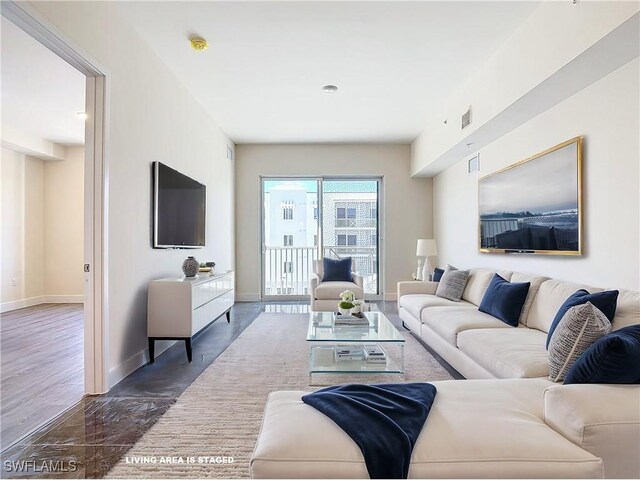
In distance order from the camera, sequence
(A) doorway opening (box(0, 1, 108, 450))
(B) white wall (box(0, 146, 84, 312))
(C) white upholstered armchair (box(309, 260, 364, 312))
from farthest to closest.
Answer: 1. (B) white wall (box(0, 146, 84, 312))
2. (C) white upholstered armchair (box(309, 260, 364, 312))
3. (A) doorway opening (box(0, 1, 108, 450))

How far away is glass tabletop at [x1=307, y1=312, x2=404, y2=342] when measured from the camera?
2764 millimetres

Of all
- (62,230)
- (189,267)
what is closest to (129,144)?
(189,267)

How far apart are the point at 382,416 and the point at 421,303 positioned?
265cm

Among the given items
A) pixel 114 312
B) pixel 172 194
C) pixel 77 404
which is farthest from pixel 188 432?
pixel 172 194

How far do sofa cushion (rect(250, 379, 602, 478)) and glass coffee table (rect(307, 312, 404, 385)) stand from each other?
1.24 m

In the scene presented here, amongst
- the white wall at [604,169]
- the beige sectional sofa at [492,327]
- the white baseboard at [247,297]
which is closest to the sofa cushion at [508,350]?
the beige sectional sofa at [492,327]

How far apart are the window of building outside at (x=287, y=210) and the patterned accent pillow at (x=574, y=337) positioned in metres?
5.47

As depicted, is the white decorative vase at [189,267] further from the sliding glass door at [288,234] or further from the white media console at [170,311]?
the sliding glass door at [288,234]

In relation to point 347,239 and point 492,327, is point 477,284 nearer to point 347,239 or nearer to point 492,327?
point 492,327

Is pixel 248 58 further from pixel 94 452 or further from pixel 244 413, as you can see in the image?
pixel 94 452

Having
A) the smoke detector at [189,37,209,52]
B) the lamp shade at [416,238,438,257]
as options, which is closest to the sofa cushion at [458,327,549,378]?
the lamp shade at [416,238,438,257]

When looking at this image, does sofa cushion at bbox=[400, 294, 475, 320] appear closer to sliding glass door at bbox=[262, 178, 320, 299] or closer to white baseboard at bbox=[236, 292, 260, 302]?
sliding glass door at bbox=[262, 178, 320, 299]

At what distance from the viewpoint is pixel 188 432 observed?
203 centimetres

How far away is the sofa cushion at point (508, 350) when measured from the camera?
2000 mm
